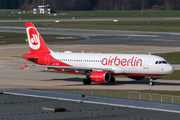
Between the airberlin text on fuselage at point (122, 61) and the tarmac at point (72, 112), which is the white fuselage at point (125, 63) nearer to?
the airberlin text on fuselage at point (122, 61)

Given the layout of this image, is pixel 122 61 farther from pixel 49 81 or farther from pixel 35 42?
pixel 35 42

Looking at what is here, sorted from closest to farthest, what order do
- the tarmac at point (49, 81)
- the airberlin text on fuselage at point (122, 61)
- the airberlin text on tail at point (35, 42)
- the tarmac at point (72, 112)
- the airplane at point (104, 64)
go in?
the tarmac at point (72, 112) → the airplane at point (104, 64) → the airberlin text on fuselage at point (122, 61) → the tarmac at point (49, 81) → the airberlin text on tail at point (35, 42)

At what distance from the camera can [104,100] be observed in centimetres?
3806

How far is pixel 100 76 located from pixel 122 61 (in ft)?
13.2

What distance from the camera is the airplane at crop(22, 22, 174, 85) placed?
5681 centimetres

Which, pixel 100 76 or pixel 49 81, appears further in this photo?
pixel 49 81

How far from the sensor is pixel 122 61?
5825 centimetres

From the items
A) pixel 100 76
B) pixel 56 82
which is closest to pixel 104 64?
pixel 100 76

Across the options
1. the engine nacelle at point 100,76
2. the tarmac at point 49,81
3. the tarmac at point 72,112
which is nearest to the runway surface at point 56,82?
the tarmac at point 49,81

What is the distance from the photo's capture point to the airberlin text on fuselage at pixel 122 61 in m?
57.3

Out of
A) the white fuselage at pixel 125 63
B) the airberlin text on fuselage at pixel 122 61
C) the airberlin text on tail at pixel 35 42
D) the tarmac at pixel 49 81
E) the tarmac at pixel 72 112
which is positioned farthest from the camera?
the airberlin text on tail at pixel 35 42

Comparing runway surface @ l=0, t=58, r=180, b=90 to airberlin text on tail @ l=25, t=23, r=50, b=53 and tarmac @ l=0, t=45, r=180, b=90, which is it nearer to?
tarmac @ l=0, t=45, r=180, b=90

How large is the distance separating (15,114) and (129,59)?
28866 millimetres

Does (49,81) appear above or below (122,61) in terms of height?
below
